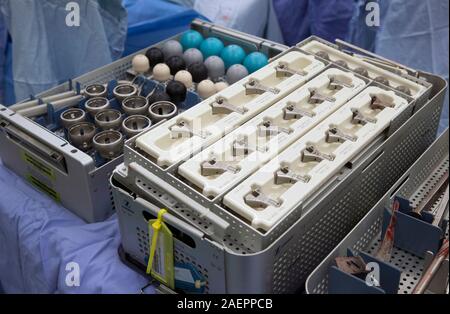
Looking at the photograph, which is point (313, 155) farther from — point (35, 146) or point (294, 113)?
point (35, 146)

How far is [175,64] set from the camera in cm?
151

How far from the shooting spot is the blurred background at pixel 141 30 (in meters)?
1.64

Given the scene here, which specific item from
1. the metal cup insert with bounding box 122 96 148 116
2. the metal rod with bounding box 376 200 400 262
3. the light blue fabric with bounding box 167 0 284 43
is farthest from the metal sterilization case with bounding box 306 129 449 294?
the light blue fabric with bounding box 167 0 284 43

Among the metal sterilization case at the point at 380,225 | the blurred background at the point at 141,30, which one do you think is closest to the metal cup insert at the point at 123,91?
the blurred background at the point at 141,30

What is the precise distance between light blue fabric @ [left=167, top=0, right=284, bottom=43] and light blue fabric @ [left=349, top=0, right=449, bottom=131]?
1.22 ft

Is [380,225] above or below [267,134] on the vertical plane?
below

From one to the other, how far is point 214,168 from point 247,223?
5.6 inches

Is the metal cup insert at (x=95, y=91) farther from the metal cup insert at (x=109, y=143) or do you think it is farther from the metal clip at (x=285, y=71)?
the metal clip at (x=285, y=71)

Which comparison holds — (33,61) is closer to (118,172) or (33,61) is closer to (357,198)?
(118,172)

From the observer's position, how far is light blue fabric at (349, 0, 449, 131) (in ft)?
5.65

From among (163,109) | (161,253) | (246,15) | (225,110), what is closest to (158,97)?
(163,109)
